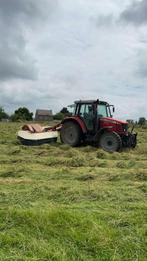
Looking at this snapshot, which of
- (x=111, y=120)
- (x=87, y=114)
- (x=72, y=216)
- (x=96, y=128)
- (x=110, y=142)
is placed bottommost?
(x=72, y=216)

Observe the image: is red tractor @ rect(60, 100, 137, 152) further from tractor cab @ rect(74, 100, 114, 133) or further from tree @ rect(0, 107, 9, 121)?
tree @ rect(0, 107, 9, 121)

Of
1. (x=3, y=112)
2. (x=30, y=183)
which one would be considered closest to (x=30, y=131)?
(x=30, y=183)

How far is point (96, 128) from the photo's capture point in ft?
58.0

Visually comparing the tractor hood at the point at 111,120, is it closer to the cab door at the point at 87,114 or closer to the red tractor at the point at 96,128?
the red tractor at the point at 96,128

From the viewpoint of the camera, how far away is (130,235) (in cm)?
529

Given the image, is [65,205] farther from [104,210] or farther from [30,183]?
[30,183]

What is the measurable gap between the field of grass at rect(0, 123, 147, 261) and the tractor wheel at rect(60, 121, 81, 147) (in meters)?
7.80

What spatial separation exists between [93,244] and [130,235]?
515 millimetres

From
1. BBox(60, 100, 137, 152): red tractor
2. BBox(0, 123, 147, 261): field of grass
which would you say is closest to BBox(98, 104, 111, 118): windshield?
BBox(60, 100, 137, 152): red tractor

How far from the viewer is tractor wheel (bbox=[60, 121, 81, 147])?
711 inches

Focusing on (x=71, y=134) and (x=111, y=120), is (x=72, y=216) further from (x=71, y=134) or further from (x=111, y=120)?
(x=71, y=134)

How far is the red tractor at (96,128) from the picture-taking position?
17234 mm

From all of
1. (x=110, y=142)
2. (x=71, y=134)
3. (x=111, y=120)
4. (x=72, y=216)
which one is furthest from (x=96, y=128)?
(x=72, y=216)

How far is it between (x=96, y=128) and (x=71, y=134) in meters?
1.15
